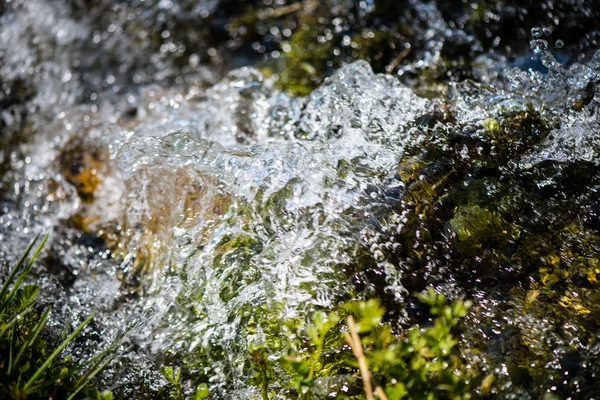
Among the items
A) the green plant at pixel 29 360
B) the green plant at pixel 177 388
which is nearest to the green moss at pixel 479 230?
the green plant at pixel 177 388

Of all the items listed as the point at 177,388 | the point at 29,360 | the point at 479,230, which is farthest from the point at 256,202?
the point at 29,360

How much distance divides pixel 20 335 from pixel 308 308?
3.44 feet

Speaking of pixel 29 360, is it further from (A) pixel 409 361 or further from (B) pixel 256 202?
(A) pixel 409 361

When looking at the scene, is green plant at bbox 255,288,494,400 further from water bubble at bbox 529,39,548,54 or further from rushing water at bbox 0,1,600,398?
water bubble at bbox 529,39,548,54

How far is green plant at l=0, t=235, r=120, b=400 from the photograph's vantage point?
5.25ft

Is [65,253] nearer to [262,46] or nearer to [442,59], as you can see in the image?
[262,46]

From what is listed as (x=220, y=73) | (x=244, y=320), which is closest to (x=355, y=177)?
(x=244, y=320)

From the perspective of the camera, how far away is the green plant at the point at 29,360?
1.60 meters

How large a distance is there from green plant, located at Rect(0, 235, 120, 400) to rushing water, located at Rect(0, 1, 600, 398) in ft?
1.10

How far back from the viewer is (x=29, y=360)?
1795mm

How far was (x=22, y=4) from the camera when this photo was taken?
14.4ft

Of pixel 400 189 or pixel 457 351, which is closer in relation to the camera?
pixel 457 351

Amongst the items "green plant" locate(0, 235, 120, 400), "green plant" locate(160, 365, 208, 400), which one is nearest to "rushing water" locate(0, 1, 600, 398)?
"green plant" locate(160, 365, 208, 400)

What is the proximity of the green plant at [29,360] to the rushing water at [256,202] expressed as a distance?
34 cm
